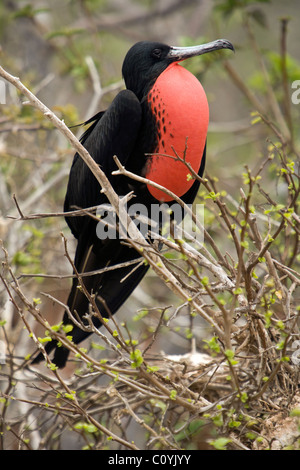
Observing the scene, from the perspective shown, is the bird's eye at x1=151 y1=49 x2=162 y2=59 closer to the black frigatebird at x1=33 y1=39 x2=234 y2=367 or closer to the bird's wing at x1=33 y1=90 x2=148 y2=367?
the black frigatebird at x1=33 y1=39 x2=234 y2=367

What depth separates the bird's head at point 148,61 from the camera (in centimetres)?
231

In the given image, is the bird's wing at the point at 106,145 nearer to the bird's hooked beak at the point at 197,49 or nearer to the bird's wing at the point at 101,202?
the bird's wing at the point at 101,202

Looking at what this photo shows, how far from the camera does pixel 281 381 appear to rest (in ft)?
6.04

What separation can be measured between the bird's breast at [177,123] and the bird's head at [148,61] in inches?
2.9

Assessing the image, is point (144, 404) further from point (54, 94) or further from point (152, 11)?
point (152, 11)

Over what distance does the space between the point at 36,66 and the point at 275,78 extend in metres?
1.64

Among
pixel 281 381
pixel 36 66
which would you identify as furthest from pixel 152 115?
pixel 36 66

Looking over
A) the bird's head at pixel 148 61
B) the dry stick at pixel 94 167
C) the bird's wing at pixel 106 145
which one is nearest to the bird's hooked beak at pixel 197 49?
the bird's head at pixel 148 61

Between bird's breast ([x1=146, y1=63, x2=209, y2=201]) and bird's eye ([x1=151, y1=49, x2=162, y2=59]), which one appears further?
bird's eye ([x1=151, y1=49, x2=162, y2=59])

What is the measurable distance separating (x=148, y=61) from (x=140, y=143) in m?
0.31

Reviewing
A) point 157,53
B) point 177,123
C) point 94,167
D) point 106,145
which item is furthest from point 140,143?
point 94,167

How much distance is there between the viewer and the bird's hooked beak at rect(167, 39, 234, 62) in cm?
225

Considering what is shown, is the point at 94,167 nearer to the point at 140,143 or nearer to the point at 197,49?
the point at 140,143

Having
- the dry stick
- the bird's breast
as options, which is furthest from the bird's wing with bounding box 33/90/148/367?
the dry stick
